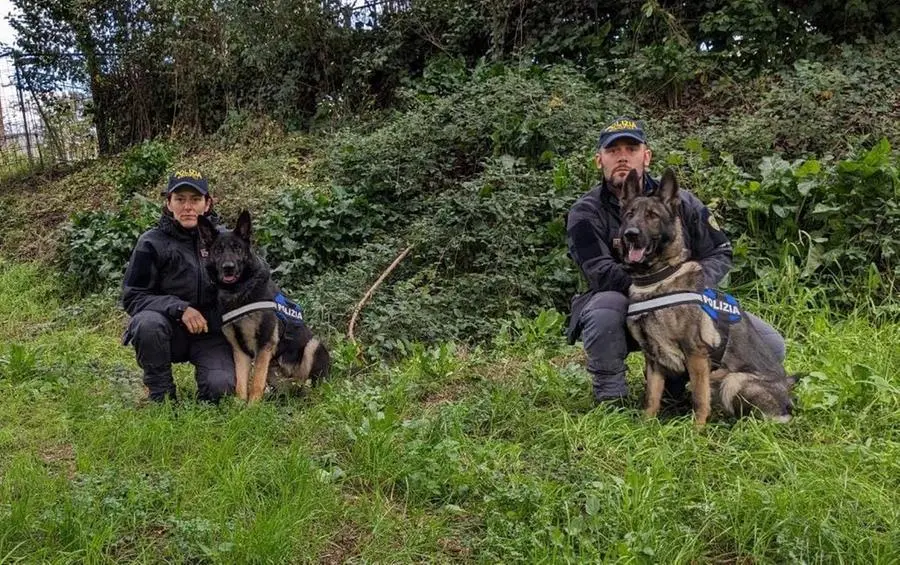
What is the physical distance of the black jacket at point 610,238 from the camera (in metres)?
3.69

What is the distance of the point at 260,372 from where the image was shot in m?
4.15

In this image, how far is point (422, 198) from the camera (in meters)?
7.45

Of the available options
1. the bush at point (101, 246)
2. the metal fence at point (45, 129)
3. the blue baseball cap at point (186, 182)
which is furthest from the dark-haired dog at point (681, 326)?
the metal fence at point (45, 129)

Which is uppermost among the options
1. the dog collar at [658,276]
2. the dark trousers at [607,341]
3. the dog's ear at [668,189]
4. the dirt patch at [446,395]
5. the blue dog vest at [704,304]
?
the dog's ear at [668,189]

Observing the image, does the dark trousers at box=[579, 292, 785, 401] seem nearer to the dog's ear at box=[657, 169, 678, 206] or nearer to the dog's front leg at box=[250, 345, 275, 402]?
the dog's ear at box=[657, 169, 678, 206]

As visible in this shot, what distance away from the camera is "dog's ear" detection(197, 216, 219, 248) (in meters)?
4.16

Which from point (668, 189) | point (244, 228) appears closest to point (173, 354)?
point (244, 228)

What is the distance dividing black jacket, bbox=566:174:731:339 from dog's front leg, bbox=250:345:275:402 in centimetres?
189

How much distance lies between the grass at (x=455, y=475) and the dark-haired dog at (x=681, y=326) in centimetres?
16

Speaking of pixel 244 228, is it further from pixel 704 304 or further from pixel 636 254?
pixel 704 304

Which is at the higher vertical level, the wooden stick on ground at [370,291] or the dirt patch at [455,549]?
the wooden stick on ground at [370,291]

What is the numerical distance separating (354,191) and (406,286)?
7.25ft

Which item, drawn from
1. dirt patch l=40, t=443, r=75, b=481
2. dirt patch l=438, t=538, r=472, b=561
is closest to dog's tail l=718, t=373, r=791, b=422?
dirt patch l=438, t=538, r=472, b=561

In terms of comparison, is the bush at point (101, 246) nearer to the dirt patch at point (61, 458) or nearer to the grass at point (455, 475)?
the grass at point (455, 475)
